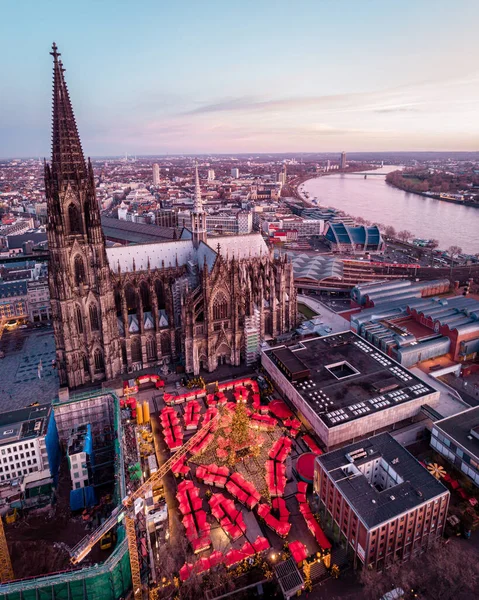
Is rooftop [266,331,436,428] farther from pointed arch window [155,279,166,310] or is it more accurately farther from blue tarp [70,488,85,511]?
blue tarp [70,488,85,511]

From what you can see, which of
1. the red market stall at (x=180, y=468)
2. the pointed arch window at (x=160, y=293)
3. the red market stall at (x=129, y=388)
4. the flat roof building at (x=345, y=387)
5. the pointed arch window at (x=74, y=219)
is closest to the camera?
the red market stall at (x=180, y=468)

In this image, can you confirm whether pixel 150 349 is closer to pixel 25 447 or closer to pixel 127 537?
pixel 25 447

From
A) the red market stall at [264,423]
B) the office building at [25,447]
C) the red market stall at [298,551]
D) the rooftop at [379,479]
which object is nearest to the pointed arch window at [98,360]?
the office building at [25,447]

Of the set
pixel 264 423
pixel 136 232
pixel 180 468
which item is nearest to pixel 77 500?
pixel 180 468

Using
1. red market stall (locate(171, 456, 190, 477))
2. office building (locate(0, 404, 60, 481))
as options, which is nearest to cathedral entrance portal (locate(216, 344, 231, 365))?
red market stall (locate(171, 456, 190, 477))

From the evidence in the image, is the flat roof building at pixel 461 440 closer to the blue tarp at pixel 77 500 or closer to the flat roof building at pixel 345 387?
the flat roof building at pixel 345 387

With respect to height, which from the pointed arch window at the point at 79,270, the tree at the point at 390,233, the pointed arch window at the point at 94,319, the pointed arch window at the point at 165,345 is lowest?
the pointed arch window at the point at 165,345
